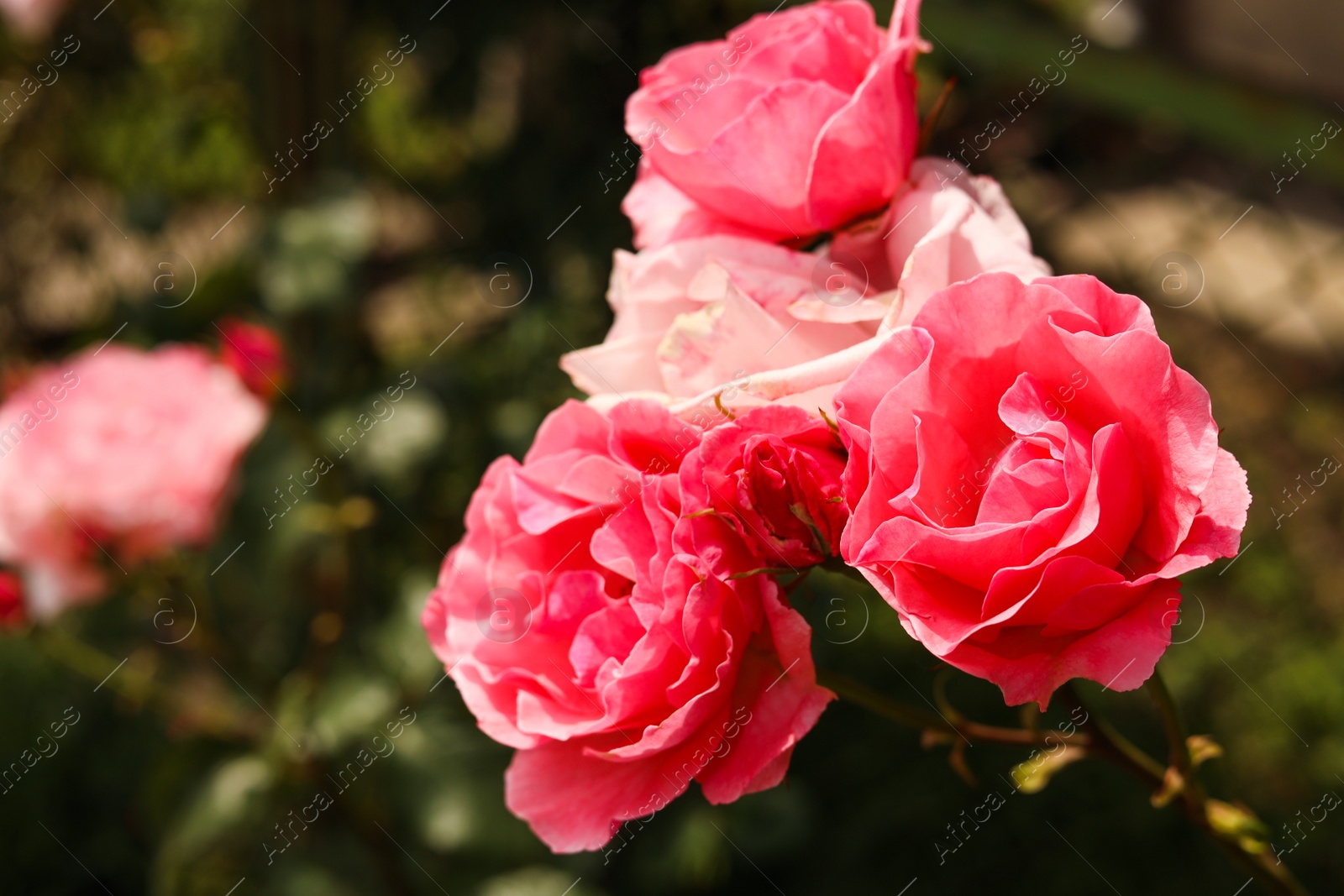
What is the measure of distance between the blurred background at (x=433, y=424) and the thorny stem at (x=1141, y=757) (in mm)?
94

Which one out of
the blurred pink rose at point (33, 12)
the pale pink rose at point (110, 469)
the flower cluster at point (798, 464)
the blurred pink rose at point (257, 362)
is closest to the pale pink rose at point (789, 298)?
the flower cluster at point (798, 464)

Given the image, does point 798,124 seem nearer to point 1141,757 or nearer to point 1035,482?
point 1035,482

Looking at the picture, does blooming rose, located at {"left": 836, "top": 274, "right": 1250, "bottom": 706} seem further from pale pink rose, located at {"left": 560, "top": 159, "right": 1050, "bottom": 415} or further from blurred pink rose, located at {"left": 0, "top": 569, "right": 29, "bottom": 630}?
blurred pink rose, located at {"left": 0, "top": 569, "right": 29, "bottom": 630}

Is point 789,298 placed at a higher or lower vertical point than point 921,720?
higher

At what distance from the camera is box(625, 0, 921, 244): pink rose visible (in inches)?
19.8

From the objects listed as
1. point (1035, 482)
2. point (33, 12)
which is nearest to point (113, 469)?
point (33, 12)

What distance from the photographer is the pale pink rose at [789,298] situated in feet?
1.52

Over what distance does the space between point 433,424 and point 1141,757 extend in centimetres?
81

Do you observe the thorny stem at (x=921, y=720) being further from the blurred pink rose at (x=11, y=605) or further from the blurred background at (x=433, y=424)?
the blurred pink rose at (x=11, y=605)

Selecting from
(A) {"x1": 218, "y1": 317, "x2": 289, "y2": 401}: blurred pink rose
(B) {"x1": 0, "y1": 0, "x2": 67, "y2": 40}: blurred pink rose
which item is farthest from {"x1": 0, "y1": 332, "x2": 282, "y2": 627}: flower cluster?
(B) {"x1": 0, "y1": 0, "x2": 67, "y2": 40}: blurred pink rose

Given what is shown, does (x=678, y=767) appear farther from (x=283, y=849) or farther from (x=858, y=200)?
(x=283, y=849)

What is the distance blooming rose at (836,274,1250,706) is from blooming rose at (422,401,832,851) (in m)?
0.07

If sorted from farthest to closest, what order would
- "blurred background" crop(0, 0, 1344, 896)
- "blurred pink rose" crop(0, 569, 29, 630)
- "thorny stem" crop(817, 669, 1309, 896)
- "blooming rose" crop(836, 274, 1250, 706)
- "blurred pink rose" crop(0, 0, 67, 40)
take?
1. "blurred pink rose" crop(0, 0, 67, 40)
2. "blurred background" crop(0, 0, 1344, 896)
3. "blurred pink rose" crop(0, 569, 29, 630)
4. "thorny stem" crop(817, 669, 1309, 896)
5. "blooming rose" crop(836, 274, 1250, 706)

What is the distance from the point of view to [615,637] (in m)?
0.46
